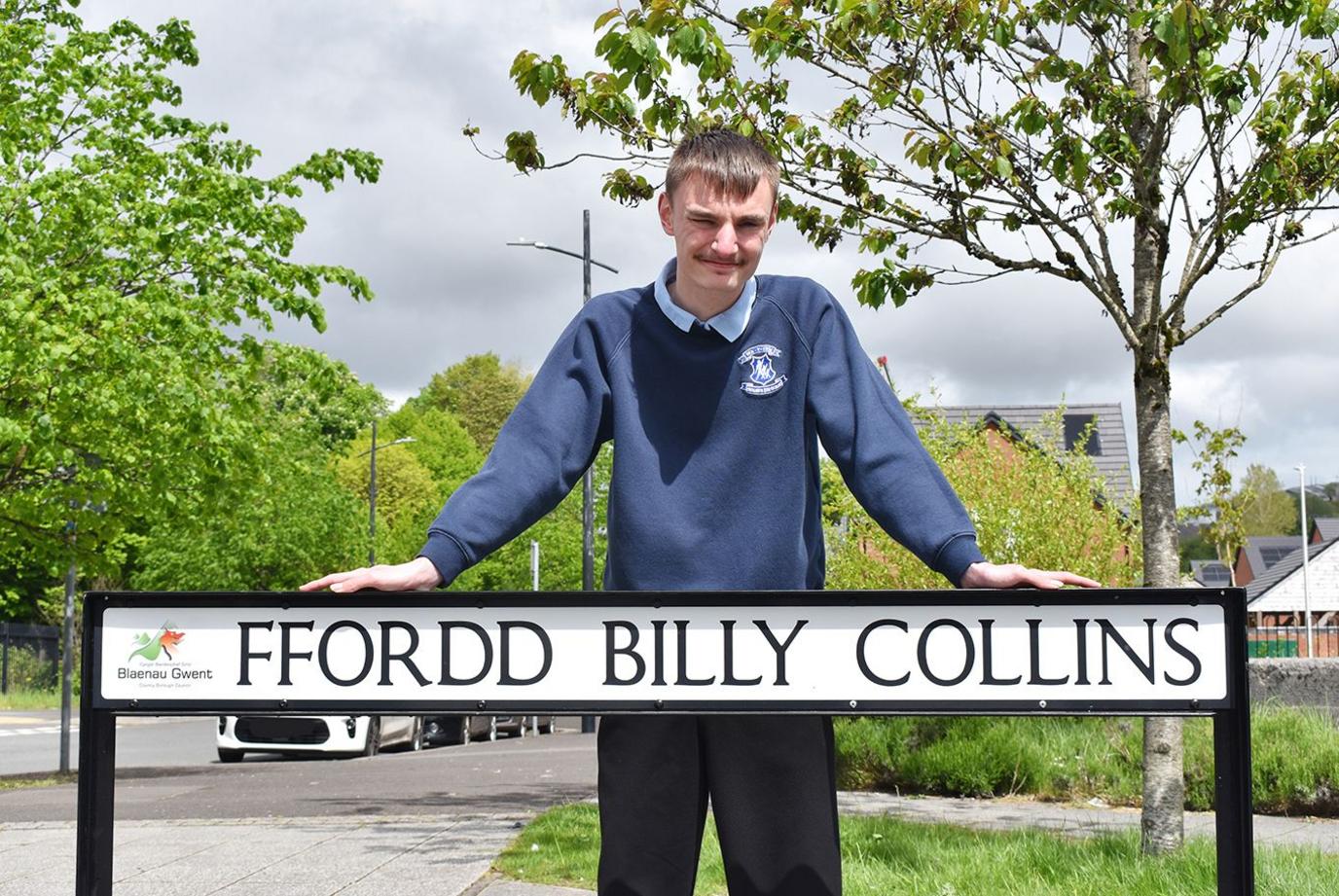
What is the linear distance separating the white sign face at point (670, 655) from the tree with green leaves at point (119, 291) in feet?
35.0

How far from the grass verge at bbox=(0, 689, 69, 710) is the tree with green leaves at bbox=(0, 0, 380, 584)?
2186 centimetres

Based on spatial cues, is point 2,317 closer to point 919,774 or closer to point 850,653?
point 919,774

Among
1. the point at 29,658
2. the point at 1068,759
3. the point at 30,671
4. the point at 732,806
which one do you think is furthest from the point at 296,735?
the point at 29,658

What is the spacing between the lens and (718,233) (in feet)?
9.07

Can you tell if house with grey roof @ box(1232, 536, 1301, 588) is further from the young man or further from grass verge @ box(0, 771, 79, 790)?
the young man

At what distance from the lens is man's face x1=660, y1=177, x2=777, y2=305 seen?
2748mm

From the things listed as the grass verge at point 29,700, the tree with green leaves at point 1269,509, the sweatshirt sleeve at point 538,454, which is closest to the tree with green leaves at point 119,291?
the sweatshirt sleeve at point 538,454

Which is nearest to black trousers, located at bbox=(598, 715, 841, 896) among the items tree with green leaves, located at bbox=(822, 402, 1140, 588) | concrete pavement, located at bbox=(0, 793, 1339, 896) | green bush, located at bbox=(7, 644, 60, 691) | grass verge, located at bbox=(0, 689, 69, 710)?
concrete pavement, located at bbox=(0, 793, 1339, 896)

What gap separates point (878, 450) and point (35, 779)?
14.7m

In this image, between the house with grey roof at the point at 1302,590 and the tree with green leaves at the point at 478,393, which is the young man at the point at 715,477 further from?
the tree with green leaves at the point at 478,393

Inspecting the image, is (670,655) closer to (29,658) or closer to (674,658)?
(674,658)

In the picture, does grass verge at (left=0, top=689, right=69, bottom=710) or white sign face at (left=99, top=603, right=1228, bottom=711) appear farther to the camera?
grass verge at (left=0, top=689, right=69, bottom=710)

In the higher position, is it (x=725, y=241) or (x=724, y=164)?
(x=724, y=164)

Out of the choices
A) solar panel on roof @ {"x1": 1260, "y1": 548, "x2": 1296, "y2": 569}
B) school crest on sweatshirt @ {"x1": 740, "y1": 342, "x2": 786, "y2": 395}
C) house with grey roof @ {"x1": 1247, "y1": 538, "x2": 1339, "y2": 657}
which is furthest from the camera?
solar panel on roof @ {"x1": 1260, "y1": 548, "x2": 1296, "y2": 569}
